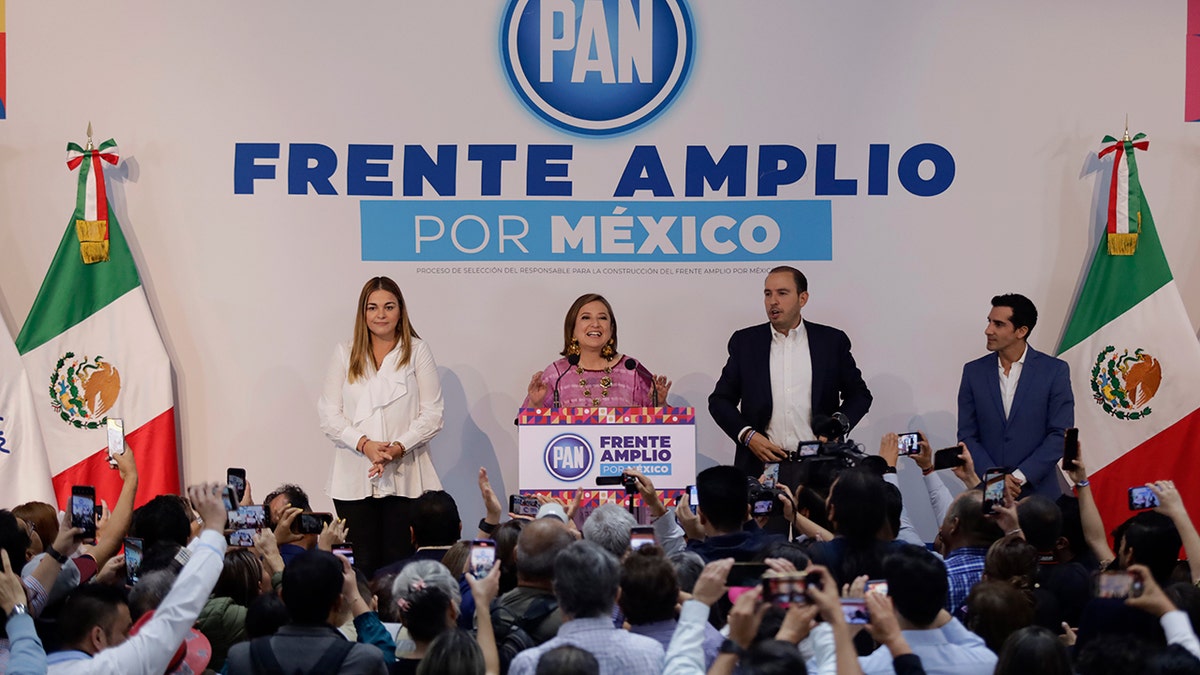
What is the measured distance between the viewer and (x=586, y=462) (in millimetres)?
6012

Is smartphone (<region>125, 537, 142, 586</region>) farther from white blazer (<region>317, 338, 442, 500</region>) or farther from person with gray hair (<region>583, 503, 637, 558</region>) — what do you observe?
white blazer (<region>317, 338, 442, 500</region>)

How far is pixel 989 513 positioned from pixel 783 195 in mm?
3640

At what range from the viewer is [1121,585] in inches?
129

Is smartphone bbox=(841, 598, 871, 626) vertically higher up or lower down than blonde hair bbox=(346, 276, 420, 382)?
lower down

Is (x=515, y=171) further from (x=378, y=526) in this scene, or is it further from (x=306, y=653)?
(x=306, y=653)

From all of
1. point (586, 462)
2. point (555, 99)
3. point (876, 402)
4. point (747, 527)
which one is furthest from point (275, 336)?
point (747, 527)

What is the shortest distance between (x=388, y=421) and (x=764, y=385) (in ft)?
5.89

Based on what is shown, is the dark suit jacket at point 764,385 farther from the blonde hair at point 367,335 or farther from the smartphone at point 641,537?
the smartphone at point 641,537

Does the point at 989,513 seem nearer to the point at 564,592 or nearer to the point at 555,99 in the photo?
the point at 564,592

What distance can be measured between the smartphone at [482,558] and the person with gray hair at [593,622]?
1.37 ft

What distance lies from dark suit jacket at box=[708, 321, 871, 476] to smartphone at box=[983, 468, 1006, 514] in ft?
7.32

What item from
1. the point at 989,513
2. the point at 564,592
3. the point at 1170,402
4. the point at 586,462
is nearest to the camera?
the point at 564,592

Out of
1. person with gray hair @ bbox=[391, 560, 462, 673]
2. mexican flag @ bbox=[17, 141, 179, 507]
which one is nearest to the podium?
person with gray hair @ bbox=[391, 560, 462, 673]

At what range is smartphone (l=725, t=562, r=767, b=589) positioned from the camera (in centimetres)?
379
